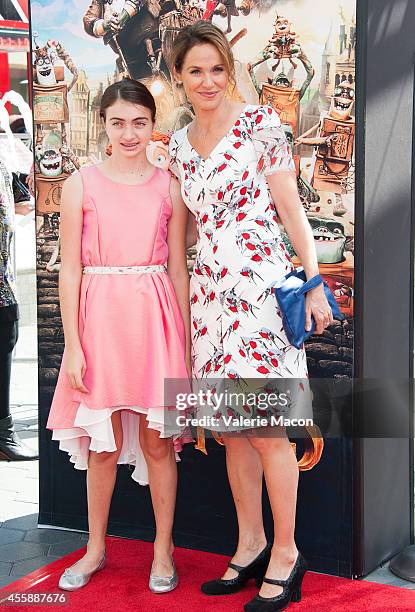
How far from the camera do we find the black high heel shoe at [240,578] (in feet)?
9.93

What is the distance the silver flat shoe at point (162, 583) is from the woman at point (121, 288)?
0.02 m

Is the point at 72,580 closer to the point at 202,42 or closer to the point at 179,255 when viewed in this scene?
the point at 179,255

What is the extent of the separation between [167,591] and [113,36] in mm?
2104

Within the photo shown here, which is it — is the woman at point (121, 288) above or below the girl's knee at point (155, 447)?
above

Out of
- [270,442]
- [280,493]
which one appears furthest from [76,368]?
[280,493]

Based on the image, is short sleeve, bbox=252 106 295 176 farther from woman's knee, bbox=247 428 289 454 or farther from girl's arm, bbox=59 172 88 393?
woman's knee, bbox=247 428 289 454

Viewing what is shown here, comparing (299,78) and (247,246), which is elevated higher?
(299,78)

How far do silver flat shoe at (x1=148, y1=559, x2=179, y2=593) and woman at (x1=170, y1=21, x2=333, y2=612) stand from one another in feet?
1.20

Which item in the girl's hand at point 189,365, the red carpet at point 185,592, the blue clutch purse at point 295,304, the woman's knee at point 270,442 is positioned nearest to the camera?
the blue clutch purse at point 295,304

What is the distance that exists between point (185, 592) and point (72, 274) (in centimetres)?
118

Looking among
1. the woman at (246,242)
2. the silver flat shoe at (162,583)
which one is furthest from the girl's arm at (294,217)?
the silver flat shoe at (162,583)

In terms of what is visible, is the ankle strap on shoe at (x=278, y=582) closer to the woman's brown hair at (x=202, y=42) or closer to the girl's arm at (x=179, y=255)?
the girl's arm at (x=179, y=255)

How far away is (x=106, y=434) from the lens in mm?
2926

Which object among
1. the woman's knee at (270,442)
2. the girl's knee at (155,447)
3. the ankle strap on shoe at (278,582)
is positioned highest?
the woman's knee at (270,442)
